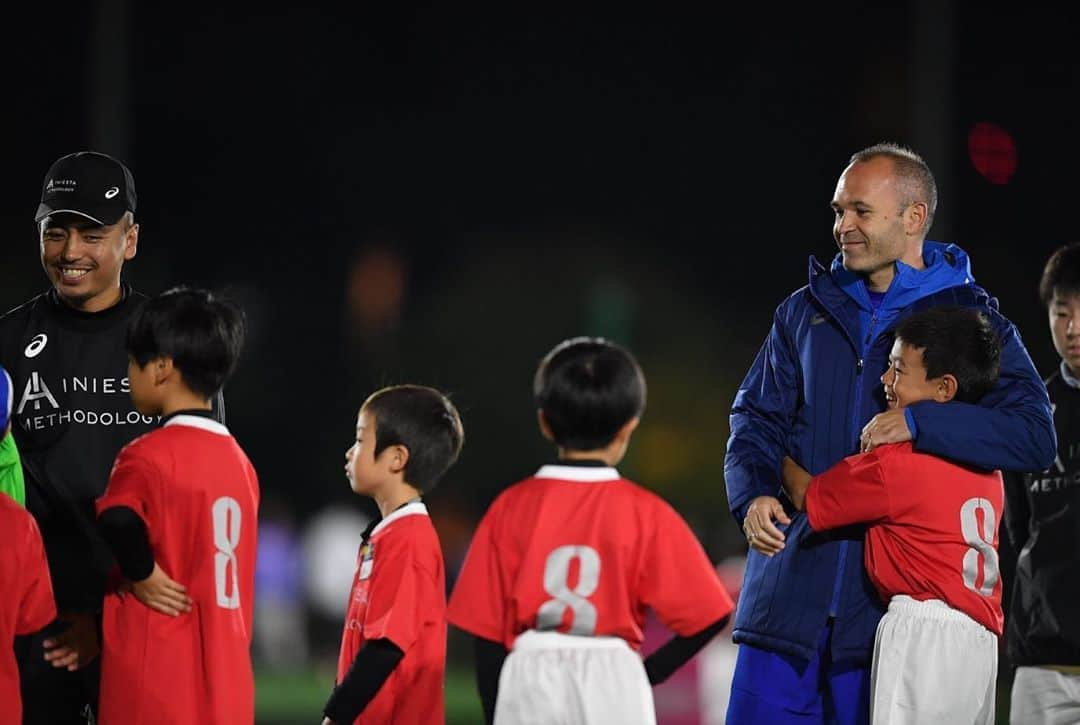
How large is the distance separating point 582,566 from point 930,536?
97 cm

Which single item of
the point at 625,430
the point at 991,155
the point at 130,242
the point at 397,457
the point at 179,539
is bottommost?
the point at 179,539

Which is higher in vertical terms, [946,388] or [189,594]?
[946,388]

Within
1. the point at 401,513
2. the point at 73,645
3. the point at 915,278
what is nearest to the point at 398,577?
the point at 401,513

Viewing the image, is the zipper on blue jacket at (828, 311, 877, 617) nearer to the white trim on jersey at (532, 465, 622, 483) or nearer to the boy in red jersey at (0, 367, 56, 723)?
the white trim on jersey at (532, 465, 622, 483)

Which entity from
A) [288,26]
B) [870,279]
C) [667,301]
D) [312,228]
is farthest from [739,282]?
[870,279]

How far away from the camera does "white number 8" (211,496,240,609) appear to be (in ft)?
12.4

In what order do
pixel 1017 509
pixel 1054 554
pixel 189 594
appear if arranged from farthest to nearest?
1. pixel 1017 509
2. pixel 1054 554
3. pixel 189 594

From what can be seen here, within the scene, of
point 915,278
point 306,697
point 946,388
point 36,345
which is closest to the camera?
point 946,388

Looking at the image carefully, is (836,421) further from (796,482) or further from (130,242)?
(130,242)

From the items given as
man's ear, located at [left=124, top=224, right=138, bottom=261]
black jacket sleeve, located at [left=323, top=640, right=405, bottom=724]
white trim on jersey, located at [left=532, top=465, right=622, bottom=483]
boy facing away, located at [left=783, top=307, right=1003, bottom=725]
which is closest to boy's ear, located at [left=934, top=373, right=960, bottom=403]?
boy facing away, located at [left=783, top=307, right=1003, bottom=725]

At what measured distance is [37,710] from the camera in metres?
4.05

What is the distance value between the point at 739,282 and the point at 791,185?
2.85 m

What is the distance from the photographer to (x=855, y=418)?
430 cm

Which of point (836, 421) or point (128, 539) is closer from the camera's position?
point (128, 539)
